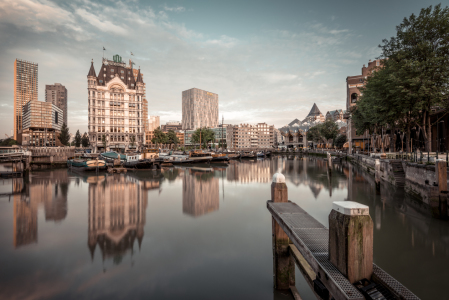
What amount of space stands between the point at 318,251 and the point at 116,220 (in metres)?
12.1

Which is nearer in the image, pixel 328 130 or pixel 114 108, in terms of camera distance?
pixel 328 130

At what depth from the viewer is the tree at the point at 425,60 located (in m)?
18.6

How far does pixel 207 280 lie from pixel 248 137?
14959cm

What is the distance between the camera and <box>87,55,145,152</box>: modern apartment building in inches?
3302

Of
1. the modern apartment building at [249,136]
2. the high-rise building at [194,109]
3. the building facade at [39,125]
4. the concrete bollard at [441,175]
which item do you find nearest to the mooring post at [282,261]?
the concrete bollard at [441,175]

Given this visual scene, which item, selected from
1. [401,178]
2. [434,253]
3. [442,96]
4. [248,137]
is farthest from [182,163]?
[248,137]

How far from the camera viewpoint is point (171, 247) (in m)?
9.62

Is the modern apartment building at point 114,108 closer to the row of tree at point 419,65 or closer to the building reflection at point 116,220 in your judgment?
the building reflection at point 116,220

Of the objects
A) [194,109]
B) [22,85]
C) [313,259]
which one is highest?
[22,85]

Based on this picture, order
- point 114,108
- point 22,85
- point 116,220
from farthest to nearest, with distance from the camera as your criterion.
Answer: point 22,85, point 114,108, point 116,220

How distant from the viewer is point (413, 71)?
62.1ft

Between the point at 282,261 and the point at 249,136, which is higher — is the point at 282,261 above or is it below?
below

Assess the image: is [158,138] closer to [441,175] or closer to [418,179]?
[418,179]

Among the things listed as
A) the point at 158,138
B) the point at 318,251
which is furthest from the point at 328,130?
the point at 318,251
